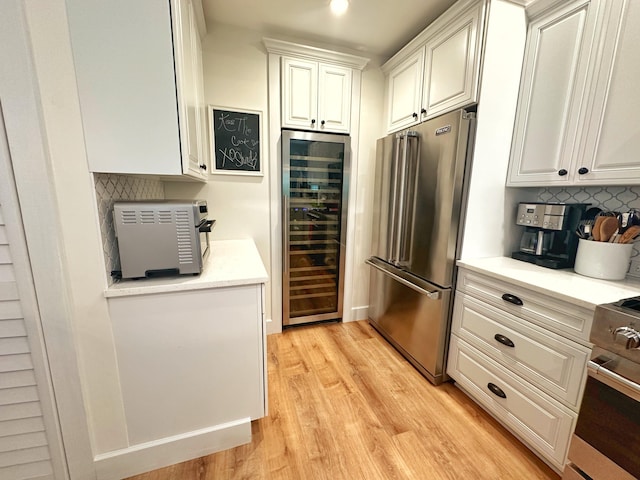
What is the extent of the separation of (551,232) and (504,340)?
74 centimetres

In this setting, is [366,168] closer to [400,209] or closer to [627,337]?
[400,209]

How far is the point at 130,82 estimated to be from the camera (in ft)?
3.19

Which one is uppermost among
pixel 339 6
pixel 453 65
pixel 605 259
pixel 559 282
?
pixel 339 6

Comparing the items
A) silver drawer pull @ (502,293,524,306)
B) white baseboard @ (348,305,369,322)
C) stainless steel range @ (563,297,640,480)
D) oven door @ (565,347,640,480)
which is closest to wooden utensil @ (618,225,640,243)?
stainless steel range @ (563,297,640,480)

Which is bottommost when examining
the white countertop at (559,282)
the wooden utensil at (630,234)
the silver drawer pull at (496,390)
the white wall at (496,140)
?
the silver drawer pull at (496,390)

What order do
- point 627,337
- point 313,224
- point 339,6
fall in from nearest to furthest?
1. point 627,337
2. point 339,6
3. point 313,224

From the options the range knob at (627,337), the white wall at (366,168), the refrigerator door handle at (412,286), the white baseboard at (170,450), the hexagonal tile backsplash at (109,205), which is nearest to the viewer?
the range knob at (627,337)

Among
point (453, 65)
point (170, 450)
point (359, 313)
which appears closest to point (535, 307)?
point (453, 65)

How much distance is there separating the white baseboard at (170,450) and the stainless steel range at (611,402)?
150 centimetres

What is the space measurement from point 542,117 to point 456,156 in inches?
20.5

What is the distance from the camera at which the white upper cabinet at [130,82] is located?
921 millimetres

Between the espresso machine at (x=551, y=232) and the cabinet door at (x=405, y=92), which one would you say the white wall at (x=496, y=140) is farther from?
the cabinet door at (x=405, y=92)

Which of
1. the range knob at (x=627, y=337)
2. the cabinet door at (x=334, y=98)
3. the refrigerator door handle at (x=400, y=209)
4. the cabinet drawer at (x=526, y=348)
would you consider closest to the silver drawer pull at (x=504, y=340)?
the cabinet drawer at (x=526, y=348)

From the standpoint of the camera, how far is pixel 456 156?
158 cm
